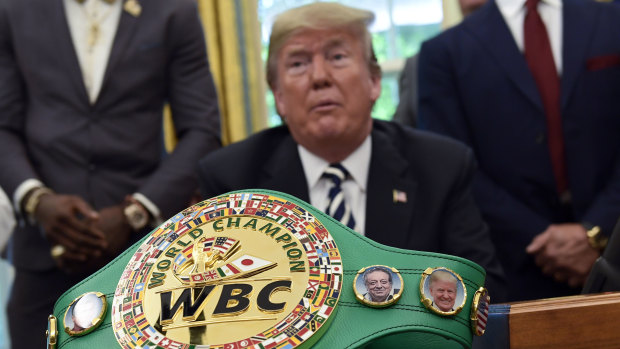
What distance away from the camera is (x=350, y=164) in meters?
1.78

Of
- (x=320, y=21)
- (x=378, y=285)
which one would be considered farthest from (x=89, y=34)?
(x=378, y=285)

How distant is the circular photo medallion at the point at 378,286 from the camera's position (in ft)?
3.02

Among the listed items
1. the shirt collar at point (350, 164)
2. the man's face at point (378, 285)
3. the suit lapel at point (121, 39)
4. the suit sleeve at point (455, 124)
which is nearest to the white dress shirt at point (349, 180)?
the shirt collar at point (350, 164)

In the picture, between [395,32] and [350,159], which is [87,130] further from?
[395,32]

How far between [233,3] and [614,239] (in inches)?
112

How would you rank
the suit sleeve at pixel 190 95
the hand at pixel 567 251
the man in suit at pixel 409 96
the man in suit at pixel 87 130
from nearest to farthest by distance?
the hand at pixel 567 251 < the man in suit at pixel 87 130 < the suit sleeve at pixel 190 95 < the man in suit at pixel 409 96

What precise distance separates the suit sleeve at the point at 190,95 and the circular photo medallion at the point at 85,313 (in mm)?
1169

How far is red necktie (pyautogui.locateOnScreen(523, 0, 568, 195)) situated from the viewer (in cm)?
211

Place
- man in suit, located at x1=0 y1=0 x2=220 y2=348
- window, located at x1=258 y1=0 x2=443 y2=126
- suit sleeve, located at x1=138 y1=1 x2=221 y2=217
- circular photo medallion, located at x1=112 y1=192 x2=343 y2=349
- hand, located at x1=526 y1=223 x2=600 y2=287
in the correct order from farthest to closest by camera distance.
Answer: window, located at x1=258 y1=0 x2=443 y2=126, suit sleeve, located at x1=138 y1=1 x2=221 y2=217, man in suit, located at x1=0 y1=0 x2=220 y2=348, hand, located at x1=526 y1=223 x2=600 y2=287, circular photo medallion, located at x1=112 y1=192 x2=343 y2=349

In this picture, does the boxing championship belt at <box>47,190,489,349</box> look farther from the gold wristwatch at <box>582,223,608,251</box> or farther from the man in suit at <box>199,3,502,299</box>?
the gold wristwatch at <box>582,223,608,251</box>

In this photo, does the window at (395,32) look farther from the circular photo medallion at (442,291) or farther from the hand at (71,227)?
the circular photo medallion at (442,291)

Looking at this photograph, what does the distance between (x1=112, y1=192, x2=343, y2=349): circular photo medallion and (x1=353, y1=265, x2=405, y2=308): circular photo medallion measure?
0.09 ft

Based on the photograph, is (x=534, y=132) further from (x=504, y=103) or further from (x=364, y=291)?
(x=364, y=291)

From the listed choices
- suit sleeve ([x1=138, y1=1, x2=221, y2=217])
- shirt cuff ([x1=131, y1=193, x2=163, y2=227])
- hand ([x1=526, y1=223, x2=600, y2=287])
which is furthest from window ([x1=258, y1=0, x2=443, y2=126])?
hand ([x1=526, y1=223, x2=600, y2=287])
